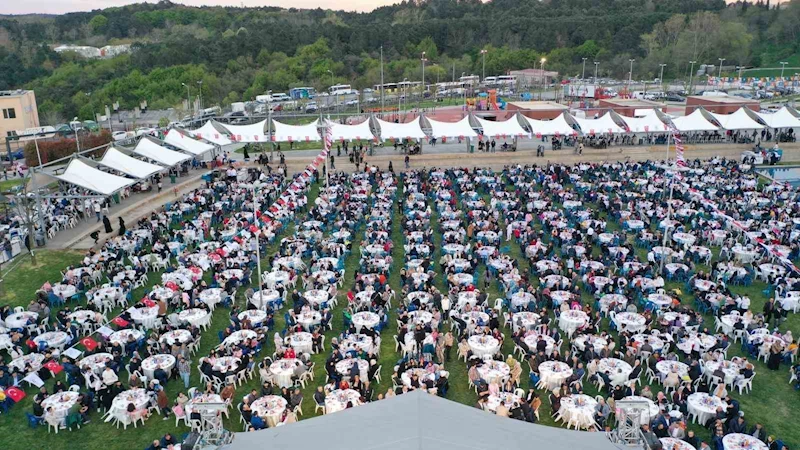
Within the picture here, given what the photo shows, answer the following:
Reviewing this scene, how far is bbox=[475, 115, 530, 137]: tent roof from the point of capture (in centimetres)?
3604

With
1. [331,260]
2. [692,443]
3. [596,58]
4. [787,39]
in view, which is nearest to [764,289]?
[692,443]

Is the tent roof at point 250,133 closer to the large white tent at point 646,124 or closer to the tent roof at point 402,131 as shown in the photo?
the tent roof at point 402,131

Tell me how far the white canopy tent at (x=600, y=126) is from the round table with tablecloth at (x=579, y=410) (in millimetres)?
27192

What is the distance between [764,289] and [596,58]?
8822 cm

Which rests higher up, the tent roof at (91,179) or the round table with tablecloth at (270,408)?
the tent roof at (91,179)

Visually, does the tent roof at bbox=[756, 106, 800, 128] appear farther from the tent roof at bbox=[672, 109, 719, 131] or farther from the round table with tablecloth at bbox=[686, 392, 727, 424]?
the round table with tablecloth at bbox=[686, 392, 727, 424]

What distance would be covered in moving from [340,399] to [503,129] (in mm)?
27134

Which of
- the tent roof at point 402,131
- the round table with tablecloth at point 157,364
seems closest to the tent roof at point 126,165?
the tent roof at point 402,131

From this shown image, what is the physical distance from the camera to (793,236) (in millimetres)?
22188

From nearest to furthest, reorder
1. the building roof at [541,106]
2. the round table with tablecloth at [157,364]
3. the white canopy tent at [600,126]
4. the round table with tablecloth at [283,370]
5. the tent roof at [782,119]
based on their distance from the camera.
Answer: the round table with tablecloth at [283,370] → the round table with tablecloth at [157,364] → the white canopy tent at [600,126] → the tent roof at [782,119] → the building roof at [541,106]

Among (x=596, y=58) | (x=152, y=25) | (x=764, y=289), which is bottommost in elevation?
(x=764, y=289)

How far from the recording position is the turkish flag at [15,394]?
13493mm

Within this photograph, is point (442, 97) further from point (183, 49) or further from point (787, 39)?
point (787, 39)

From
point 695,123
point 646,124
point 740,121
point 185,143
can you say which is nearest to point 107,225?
point 185,143
